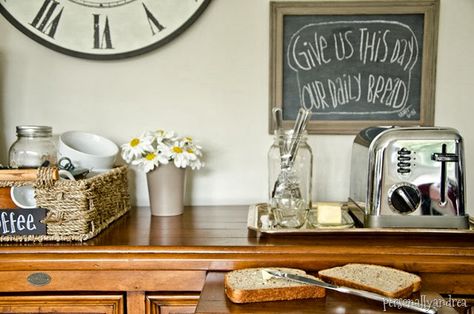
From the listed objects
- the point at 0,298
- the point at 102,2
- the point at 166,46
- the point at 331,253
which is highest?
the point at 102,2

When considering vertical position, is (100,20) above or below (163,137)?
above

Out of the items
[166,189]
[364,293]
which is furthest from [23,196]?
[364,293]

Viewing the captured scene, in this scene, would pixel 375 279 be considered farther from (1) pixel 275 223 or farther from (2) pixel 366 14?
(2) pixel 366 14

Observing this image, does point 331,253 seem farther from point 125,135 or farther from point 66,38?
point 66,38

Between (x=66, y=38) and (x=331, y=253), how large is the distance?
3.45 feet

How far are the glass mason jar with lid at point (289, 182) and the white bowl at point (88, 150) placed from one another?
1.61 ft

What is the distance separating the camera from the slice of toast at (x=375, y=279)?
30.7 inches

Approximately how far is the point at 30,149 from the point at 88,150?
0.23 meters

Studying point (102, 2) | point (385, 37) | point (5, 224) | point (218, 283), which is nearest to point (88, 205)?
point (5, 224)

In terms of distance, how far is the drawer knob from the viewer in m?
0.94

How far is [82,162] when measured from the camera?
121 cm

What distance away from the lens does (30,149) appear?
3.69ft

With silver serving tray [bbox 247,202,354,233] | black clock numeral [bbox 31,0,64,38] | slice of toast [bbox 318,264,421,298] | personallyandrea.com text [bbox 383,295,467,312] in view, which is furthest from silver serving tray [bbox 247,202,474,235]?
black clock numeral [bbox 31,0,64,38]

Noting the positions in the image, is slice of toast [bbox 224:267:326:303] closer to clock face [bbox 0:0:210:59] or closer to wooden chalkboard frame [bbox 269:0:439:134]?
wooden chalkboard frame [bbox 269:0:439:134]
